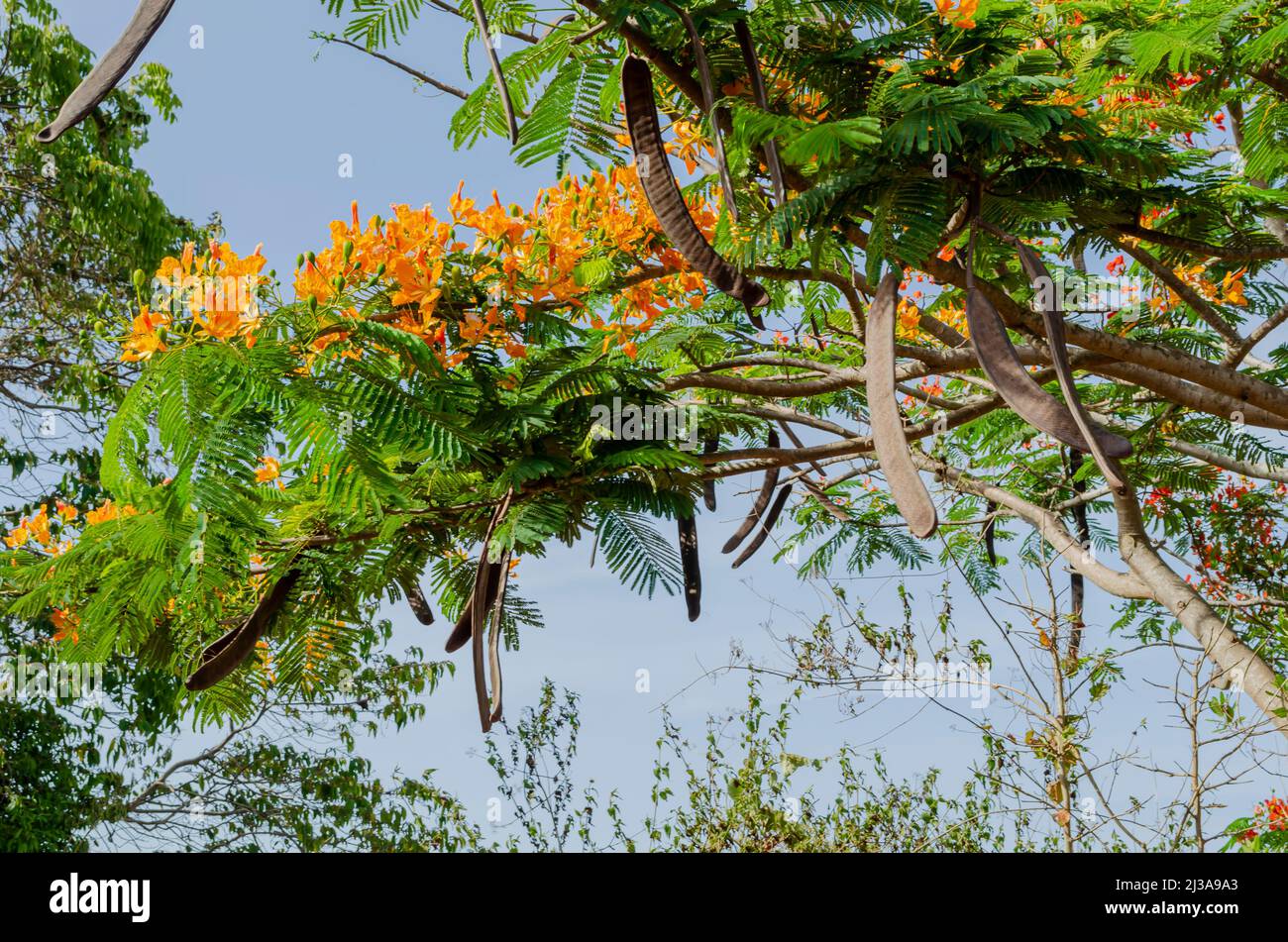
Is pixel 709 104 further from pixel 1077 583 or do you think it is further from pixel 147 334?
pixel 1077 583

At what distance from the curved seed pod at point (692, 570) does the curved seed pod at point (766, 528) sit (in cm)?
90

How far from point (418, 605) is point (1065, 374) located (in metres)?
2.04

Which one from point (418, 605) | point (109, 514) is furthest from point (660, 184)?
point (109, 514)

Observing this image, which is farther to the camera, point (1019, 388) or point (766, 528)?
point (766, 528)

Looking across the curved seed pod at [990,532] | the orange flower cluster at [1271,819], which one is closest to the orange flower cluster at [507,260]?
the curved seed pod at [990,532]

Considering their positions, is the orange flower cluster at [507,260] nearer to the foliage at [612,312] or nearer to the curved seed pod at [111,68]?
the foliage at [612,312]

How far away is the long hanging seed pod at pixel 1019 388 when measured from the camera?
2.04 m

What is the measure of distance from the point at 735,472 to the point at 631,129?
5.98 ft

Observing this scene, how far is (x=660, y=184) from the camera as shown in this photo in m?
2.09

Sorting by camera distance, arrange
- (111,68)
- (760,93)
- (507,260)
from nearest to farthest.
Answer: (111,68), (760,93), (507,260)

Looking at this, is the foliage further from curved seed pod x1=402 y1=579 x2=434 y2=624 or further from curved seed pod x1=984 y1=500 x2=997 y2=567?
curved seed pod x1=984 y1=500 x2=997 y2=567

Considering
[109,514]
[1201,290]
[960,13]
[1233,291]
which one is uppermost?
[1201,290]
